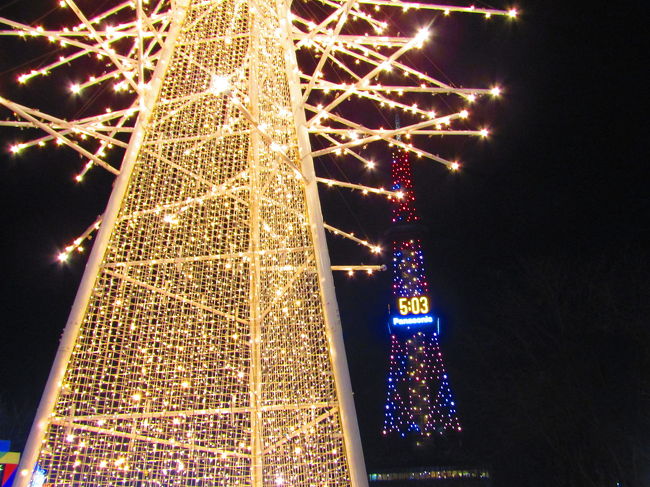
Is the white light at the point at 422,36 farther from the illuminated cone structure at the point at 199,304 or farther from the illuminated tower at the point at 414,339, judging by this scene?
the illuminated tower at the point at 414,339

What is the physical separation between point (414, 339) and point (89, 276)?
118 feet

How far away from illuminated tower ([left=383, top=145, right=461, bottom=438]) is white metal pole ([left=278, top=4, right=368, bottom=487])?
90.7 ft

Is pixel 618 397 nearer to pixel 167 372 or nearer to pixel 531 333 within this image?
pixel 531 333

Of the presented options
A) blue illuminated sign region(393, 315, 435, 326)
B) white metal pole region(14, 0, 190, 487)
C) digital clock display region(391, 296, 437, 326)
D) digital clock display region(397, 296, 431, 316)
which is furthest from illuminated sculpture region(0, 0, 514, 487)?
digital clock display region(397, 296, 431, 316)

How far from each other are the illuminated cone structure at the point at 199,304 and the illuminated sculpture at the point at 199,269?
0.01 m

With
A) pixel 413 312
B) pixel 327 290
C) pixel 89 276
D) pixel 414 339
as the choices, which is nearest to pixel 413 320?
pixel 413 312

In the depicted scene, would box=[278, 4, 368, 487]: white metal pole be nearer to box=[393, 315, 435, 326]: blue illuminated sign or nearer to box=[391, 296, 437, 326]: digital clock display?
box=[391, 296, 437, 326]: digital clock display

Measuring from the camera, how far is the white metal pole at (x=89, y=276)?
8.63 ft

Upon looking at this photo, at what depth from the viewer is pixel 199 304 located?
11.2 feet

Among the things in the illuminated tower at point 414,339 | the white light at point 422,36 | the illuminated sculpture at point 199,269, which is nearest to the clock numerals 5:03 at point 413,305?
the illuminated tower at point 414,339

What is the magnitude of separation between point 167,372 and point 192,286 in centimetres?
61

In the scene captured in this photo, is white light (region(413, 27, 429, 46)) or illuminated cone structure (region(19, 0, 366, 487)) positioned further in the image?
illuminated cone structure (region(19, 0, 366, 487))

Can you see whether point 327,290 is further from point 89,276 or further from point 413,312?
→ point 413,312

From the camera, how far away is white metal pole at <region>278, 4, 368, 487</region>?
262 cm
